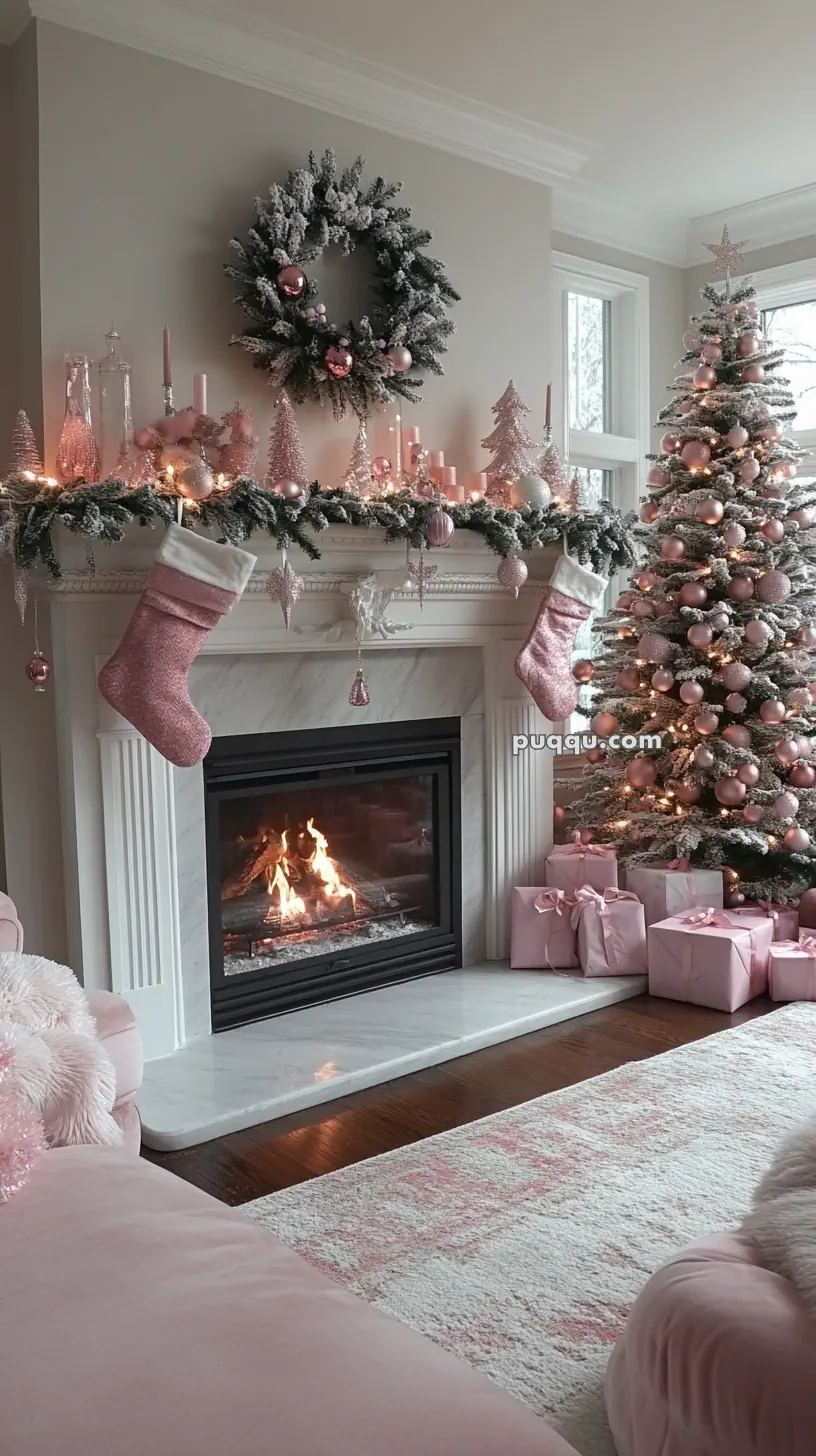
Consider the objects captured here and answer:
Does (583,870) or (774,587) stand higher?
(774,587)

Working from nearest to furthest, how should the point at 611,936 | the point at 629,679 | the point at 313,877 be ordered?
the point at 313,877 < the point at 611,936 < the point at 629,679

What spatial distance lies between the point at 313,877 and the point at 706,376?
2.33m

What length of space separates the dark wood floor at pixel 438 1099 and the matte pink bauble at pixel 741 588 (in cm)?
142

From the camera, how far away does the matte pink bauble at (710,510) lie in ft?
13.5

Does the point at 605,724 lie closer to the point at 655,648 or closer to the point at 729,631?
the point at 655,648

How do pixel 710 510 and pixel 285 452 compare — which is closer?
pixel 285 452

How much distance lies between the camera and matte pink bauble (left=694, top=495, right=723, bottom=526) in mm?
4121

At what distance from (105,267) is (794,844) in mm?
2942

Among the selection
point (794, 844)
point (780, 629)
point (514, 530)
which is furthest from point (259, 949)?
point (780, 629)

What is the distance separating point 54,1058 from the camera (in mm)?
2002

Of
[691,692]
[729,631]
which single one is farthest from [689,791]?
[729,631]

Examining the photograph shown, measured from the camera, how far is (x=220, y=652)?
338 centimetres

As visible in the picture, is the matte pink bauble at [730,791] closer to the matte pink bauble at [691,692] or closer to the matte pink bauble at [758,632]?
the matte pink bauble at [691,692]

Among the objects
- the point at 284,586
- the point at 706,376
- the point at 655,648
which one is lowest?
the point at 655,648
